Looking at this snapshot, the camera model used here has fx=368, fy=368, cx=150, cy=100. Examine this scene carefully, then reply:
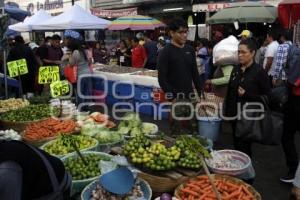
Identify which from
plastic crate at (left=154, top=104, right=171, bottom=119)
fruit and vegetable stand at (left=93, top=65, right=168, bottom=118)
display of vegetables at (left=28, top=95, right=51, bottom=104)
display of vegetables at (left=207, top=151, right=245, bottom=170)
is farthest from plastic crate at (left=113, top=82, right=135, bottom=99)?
display of vegetables at (left=207, top=151, right=245, bottom=170)

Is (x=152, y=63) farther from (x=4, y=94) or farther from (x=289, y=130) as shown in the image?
(x=289, y=130)

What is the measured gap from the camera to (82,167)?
3484 mm

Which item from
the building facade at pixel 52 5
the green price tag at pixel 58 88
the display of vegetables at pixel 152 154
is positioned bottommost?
the display of vegetables at pixel 152 154

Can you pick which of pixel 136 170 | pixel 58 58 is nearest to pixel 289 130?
pixel 136 170

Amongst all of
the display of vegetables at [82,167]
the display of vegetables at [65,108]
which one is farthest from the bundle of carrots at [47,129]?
the display of vegetables at [82,167]

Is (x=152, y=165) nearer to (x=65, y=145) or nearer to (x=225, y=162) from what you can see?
(x=225, y=162)

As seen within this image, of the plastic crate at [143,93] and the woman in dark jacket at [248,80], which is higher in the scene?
the woman in dark jacket at [248,80]

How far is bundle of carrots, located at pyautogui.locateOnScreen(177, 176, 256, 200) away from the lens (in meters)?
3.20

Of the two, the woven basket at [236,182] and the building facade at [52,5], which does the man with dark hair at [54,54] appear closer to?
the woven basket at [236,182]

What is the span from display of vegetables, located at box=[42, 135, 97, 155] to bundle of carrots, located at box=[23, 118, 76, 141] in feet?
1.29

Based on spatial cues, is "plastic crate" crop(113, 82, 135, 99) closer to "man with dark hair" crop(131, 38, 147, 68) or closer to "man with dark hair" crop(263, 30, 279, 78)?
"man with dark hair" crop(131, 38, 147, 68)

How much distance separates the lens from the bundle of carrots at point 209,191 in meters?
3.20

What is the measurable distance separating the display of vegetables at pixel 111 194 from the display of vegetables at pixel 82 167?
1.01ft

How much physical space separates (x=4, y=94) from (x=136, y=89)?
3.19 metres
